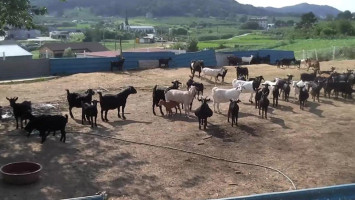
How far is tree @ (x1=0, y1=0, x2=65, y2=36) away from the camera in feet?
46.6

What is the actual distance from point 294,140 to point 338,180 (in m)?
2.95

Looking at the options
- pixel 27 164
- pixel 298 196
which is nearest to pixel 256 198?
pixel 298 196

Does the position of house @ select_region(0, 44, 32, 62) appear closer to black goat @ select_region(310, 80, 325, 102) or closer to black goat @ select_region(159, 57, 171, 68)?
black goat @ select_region(159, 57, 171, 68)

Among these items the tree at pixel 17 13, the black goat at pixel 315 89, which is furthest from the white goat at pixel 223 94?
the tree at pixel 17 13

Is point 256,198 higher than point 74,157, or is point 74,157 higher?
point 256,198

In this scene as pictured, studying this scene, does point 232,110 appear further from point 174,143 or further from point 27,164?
point 27,164

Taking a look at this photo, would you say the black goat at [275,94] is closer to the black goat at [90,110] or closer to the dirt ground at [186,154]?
the dirt ground at [186,154]

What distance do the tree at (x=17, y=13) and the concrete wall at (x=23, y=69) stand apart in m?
11.4

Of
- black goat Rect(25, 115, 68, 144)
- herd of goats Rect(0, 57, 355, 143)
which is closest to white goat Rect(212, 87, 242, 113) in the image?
herd of goats Rect(0, 57, 355, 143)

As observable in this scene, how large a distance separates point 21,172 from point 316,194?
6.79m

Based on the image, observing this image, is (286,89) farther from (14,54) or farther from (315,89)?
(14,54)

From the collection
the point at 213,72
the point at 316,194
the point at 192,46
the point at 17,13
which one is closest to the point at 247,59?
the point at 213,72

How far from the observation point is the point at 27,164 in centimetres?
997

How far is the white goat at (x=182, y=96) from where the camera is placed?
1591cm
